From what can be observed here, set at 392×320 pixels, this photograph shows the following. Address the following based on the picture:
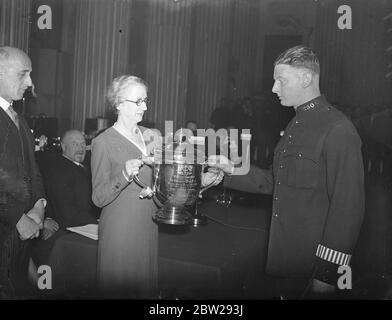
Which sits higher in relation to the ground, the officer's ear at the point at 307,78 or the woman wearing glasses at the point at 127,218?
the officer's ear at the point at 307,78

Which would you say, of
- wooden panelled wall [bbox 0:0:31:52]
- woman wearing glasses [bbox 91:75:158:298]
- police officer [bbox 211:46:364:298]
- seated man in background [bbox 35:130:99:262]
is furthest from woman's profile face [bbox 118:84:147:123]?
→ seated man in background [bbox 35:130:99:262]

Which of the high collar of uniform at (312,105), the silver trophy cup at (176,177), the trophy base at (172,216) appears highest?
the high collar of uniform at (312,105)

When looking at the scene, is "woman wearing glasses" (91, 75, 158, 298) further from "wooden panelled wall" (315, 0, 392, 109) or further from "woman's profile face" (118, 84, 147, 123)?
"wooden panelled wall" (315, 0, 392, 109)

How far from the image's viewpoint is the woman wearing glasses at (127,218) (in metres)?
1.56

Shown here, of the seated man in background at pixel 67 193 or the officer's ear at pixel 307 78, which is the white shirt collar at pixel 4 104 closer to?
the seated man in background at pixel 67 193

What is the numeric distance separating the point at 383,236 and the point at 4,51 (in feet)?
5.88

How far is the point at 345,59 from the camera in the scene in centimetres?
263

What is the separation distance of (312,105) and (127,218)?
2.49ft

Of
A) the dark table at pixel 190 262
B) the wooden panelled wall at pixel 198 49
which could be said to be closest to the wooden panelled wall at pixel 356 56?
the wooden panelled wall at pixel 198 49

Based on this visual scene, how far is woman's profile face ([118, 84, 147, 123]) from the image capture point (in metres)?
1.57

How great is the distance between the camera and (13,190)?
5.07ft

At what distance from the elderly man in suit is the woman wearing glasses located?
0.84ft

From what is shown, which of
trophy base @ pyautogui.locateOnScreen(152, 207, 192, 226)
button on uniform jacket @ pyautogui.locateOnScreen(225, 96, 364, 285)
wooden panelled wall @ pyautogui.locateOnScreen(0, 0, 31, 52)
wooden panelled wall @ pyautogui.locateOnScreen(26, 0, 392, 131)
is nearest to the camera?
button on uniform jacket @ pyautogui.locateOnScreen(225, 96, 364, 285)

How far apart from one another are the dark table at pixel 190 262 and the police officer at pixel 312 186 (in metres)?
0.17
